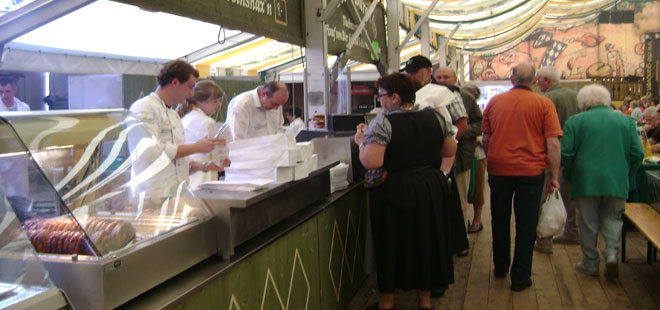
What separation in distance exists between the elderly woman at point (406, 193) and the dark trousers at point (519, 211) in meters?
0.75

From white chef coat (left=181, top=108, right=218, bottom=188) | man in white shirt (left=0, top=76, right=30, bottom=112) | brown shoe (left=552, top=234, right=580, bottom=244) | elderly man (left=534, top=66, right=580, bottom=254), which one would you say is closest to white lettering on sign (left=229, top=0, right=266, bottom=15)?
white chef coat (left=181, top=108, right=218, bottom=188)

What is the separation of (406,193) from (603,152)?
5.91 feet

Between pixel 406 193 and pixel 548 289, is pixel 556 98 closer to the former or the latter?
pixel 548 289

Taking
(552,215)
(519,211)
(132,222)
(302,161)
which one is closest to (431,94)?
(519,211)

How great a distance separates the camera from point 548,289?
4.05m

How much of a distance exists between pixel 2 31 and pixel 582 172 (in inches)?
148

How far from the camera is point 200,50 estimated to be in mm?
8742

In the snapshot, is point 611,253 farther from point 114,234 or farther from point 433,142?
point 114,234

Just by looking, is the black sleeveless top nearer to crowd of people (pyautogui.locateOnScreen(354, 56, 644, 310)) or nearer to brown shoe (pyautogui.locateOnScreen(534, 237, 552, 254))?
crowd of people (pyautogui.locateOnScreen(354, 56, 644, 310))

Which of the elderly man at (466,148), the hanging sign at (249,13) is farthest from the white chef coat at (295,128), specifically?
the elderly man at (466,148)

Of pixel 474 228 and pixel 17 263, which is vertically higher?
pixel 17 263

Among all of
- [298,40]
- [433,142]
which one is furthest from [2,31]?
[298,40]

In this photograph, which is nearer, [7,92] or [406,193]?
[406,193]

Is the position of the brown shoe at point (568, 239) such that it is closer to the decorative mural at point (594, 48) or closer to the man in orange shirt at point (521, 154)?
the man in orange shirt at point (521, 154)
